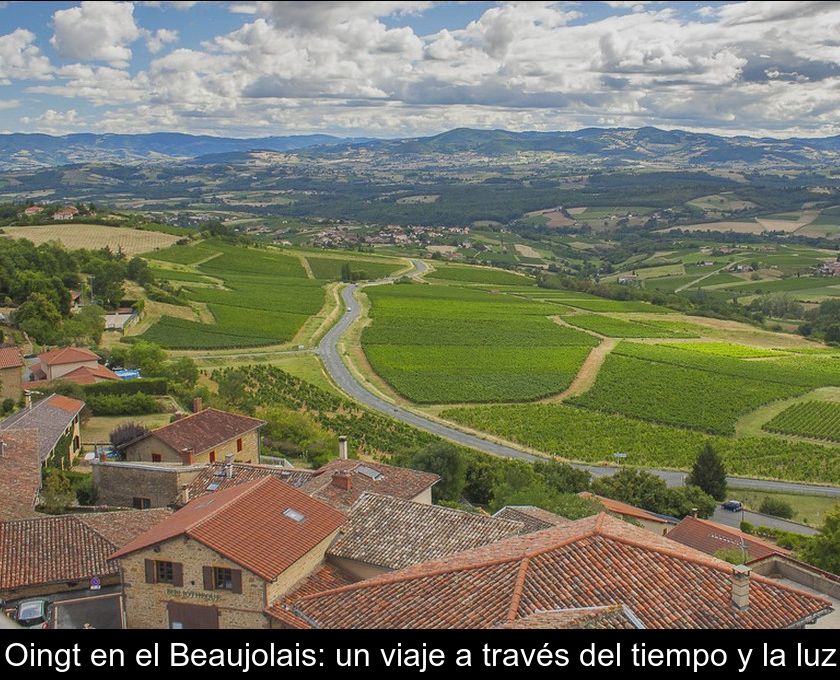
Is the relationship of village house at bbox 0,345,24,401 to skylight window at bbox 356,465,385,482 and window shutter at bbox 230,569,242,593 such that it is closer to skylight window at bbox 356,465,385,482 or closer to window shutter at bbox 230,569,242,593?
skylight window at bbox 356,465,385,482

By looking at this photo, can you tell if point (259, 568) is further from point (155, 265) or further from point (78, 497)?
point (155, 265)

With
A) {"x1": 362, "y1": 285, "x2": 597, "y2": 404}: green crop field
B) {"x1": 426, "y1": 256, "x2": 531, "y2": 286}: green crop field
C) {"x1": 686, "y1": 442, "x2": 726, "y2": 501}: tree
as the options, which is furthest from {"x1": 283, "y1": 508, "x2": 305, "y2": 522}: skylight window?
{"x1": 426, "y1": 256, "x2": 531, "y2": 286}: green crop field

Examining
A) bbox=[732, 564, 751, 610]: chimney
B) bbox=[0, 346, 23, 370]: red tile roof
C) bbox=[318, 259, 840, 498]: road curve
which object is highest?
bbox=[732, 564, 751, 610]: chimney

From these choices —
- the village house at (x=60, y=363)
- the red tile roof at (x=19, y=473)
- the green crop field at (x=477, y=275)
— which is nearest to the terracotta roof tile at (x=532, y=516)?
the red tile roof at (x=19, y=473)

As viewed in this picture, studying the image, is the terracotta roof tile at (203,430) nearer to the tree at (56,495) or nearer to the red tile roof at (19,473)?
the tree at (56,495)
